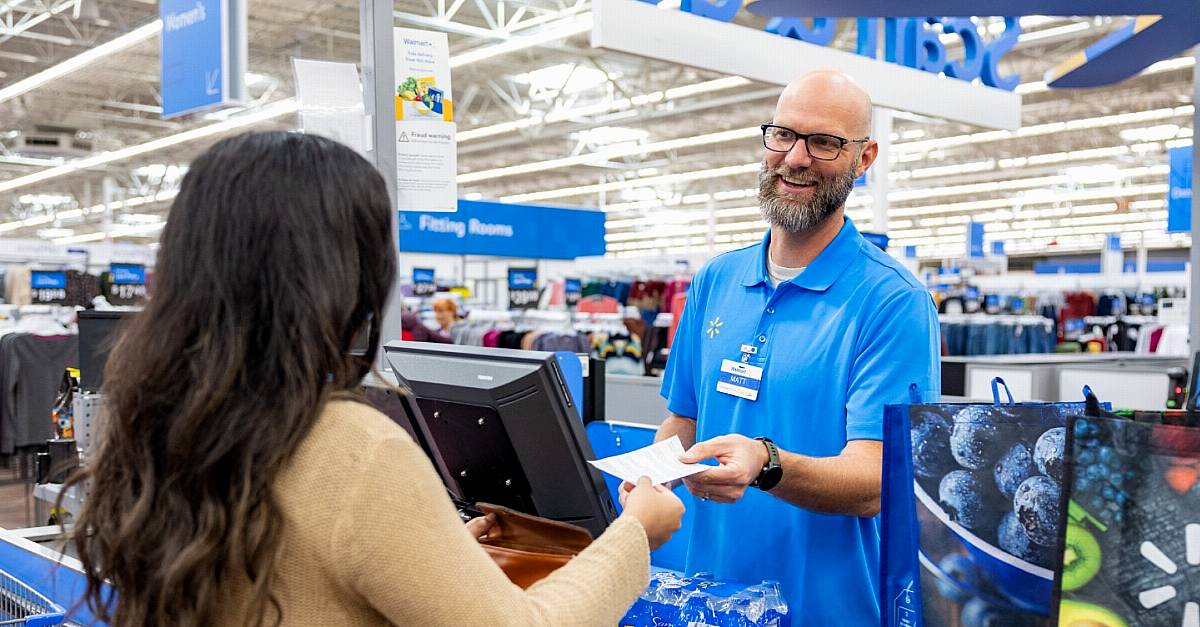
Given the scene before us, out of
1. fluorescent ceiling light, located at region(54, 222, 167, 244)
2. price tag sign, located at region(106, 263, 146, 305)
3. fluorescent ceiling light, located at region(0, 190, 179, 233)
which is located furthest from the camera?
fluorescent ceiling light, located at region(54, 222, 167, 244)

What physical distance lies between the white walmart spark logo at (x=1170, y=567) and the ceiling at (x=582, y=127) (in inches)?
282

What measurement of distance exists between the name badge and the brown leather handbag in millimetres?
578

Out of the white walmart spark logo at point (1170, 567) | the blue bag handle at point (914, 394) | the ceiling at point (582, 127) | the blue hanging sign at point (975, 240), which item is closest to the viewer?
the white walmart spark logo at point (1170, 567)

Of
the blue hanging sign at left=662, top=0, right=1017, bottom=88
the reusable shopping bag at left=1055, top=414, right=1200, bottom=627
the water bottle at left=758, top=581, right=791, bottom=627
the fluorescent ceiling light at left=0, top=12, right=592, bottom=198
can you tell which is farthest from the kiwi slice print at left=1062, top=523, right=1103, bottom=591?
the fluorescent ceiling light at left=0, top=12, right=592, bottom=198

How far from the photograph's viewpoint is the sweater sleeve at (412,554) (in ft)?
3.10

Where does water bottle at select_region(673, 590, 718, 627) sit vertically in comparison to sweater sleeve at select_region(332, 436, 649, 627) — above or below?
below

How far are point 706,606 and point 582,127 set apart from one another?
15958mm

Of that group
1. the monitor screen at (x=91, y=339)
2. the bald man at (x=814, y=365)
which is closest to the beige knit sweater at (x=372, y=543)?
the bald man at (x=814, y=365)

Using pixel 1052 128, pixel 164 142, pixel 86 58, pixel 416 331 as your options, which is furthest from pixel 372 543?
pixel 164 142

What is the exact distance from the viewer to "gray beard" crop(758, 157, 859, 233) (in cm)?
189

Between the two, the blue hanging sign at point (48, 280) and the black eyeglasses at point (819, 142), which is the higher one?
the black eyeglasses at point (819, 142)

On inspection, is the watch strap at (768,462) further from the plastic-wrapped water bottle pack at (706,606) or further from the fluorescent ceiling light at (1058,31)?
the fluorescent ceiling light at (1058,31)

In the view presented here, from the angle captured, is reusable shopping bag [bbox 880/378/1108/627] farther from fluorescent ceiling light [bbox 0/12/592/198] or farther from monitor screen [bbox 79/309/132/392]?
fluorescent ceiling light [bbox 0/12/592/198]

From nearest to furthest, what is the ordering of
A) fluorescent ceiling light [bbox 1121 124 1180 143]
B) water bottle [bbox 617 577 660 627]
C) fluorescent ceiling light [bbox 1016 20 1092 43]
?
water bottle [bbox 617 577 660 627], fluorescent ceiling light [bbox 1016 20 1092 43], fluorescent ceiling light [bbox 1121 124 1180 143]
